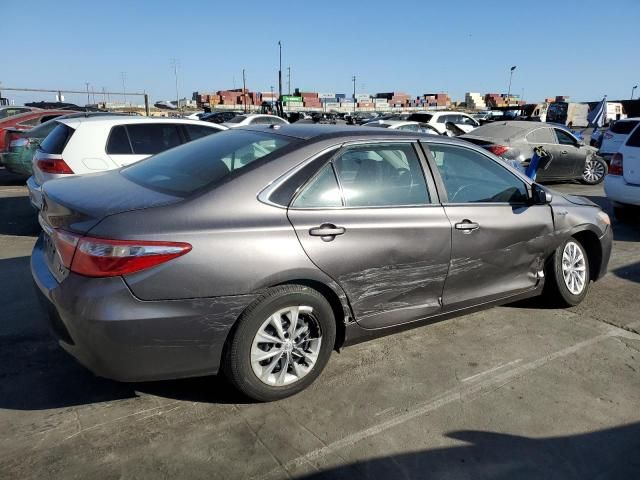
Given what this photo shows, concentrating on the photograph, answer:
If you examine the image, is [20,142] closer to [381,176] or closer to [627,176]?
[381,176]

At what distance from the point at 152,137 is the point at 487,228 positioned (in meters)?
4.87

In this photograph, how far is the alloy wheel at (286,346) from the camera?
287 cm

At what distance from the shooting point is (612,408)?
10.1ft

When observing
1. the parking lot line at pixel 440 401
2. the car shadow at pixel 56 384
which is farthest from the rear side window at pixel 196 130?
the parking lot line at pixel 440 401

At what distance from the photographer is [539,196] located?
4.04m

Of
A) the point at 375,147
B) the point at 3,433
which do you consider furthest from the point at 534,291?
the point at 3,433

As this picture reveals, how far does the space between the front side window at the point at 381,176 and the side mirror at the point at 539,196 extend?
109cm

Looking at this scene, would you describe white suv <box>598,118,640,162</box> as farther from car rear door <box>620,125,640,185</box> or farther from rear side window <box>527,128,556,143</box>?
car rear door <box>620,125,640,185</box>

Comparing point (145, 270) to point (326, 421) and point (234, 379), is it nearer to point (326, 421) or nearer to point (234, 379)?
point (234, 379)

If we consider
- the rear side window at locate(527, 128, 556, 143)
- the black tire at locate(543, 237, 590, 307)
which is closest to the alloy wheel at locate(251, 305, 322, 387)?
the black tire at locate(543, 237, 590, 307)

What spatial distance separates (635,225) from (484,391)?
6.39m

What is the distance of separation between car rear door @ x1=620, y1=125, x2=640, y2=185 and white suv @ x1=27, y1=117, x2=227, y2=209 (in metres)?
6.63

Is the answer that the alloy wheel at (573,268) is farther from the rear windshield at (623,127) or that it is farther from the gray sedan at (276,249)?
the rear windshield at (623,127)

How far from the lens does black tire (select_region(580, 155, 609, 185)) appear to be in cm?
1226
